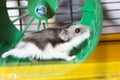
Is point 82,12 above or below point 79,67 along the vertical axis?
above

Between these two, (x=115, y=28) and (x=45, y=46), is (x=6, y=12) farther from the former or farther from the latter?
(x=115, y=28)

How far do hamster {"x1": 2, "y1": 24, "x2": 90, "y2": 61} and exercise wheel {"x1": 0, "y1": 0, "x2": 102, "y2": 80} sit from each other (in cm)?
2

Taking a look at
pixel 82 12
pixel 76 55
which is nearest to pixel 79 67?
pixel 76 55

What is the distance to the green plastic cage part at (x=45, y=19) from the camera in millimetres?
1132

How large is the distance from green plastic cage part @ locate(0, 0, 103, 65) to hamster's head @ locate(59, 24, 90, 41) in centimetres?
2

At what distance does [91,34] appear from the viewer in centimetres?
115

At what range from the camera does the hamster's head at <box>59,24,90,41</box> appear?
1.16 m

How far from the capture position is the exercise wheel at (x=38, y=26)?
112 centimetres

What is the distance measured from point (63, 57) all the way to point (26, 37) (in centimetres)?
16

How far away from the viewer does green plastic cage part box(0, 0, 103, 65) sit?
1132 mm

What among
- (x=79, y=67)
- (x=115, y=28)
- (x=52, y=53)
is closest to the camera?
(x=79, y=67)

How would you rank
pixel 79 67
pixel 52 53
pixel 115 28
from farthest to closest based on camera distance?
pixel 115 28 < pixel 52 53 < pixel 79 67

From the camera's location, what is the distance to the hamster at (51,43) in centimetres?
116

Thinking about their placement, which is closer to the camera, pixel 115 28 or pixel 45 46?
pixel 45 46
